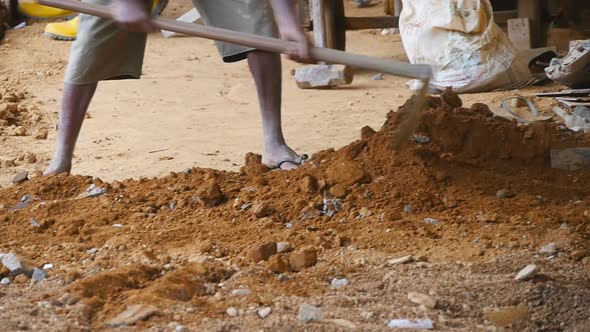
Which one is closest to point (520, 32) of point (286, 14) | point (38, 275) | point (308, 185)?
point (308, 185)

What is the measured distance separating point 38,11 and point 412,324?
7127 millimetres

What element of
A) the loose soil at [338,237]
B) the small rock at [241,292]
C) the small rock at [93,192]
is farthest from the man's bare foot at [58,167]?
the small rock at [241,292]

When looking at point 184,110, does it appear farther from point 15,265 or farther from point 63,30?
point 15,265

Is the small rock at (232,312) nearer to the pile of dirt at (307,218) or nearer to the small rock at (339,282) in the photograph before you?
the pile of dirt at (307,218)

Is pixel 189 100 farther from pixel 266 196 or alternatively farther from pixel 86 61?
pixel 266 196

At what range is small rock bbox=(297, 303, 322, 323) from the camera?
8.80ft

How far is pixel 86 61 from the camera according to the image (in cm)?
415

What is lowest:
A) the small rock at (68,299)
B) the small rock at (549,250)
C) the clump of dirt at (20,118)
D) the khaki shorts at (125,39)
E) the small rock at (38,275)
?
the clump of dirt at (20,118)

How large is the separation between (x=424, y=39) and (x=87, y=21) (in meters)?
2.71

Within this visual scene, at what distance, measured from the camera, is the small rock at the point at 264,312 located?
2.72 meters

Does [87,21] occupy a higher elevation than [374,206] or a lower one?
higher

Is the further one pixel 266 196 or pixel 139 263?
pixel 266 196

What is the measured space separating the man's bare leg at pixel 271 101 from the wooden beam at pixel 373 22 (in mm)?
3036

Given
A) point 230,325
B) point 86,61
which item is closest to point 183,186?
point 86,61
